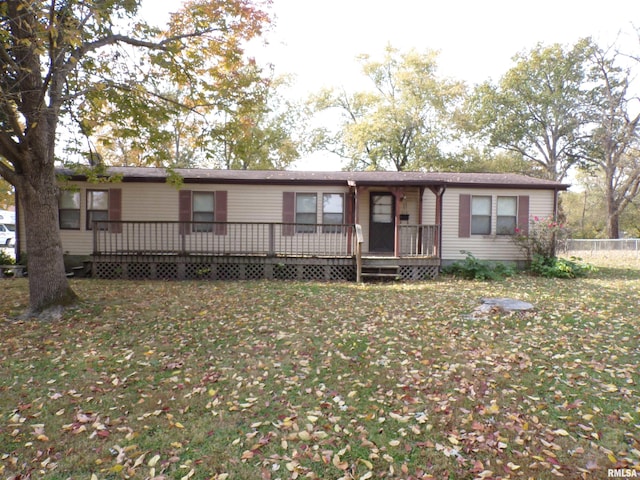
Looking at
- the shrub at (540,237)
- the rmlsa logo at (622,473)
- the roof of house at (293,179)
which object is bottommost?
the rmlsa logo at (622,473)

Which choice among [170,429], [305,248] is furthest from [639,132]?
[170,429]

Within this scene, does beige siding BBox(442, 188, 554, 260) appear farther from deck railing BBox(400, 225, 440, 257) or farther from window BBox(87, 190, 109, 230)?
window BBox(87, 190, 109, 230)

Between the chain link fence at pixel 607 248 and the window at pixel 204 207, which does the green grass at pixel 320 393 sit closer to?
the window at pixel 204 207

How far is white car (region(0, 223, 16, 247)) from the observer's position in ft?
63.7

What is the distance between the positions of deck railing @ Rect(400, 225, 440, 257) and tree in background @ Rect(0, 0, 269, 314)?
6.40 meters

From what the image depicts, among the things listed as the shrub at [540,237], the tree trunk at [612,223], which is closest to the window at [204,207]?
the shrub at [540,237]

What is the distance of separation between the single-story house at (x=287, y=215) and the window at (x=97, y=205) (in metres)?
0.03

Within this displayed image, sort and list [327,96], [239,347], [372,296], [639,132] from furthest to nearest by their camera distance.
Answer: [327,96] → [639,132] → [372,296] → [239,347]

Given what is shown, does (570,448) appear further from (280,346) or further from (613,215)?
(613,215)

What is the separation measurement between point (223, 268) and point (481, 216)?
801 centimetres

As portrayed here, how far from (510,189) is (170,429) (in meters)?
11.6

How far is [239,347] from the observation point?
16.4 feet

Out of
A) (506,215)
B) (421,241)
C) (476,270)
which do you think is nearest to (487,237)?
(506,215)

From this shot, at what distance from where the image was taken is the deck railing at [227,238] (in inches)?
432
